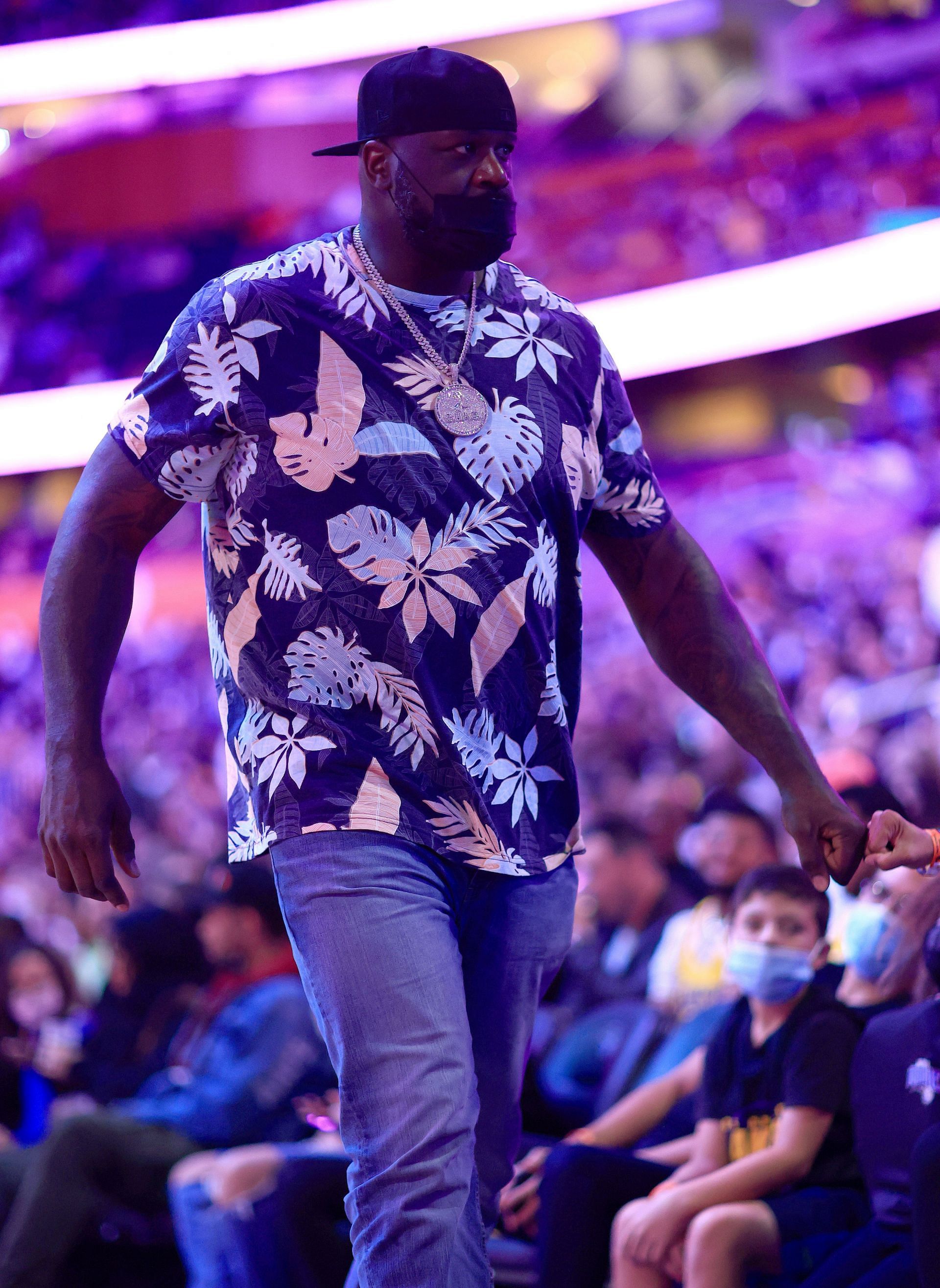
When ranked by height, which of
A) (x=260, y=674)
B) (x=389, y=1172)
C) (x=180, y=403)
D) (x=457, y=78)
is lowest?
(x=389, y=1172)

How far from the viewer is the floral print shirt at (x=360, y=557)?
5.45ft

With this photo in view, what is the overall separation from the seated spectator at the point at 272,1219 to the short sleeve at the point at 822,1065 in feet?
3.08

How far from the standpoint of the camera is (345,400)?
1.71m

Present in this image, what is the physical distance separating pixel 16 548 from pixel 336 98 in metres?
7.73

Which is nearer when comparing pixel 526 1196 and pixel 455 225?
pixel 455 225

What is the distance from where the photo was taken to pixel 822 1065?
2.51 m

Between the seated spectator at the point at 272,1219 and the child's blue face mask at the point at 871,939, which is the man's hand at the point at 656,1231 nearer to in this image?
the child's blue face mask at the point at 871,939

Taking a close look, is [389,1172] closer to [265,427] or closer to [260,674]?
[260,674]

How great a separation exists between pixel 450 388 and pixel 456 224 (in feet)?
0.62

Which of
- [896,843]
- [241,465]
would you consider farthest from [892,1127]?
[241,465]

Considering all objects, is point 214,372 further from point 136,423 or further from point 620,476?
point 620,476

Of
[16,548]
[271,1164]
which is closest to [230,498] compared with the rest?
[271,1164]

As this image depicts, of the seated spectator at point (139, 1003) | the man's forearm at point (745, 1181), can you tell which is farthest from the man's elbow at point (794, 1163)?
the seated spectator at point (139, 1003)

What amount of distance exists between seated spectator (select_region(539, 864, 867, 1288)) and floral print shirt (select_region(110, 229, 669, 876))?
974mm
